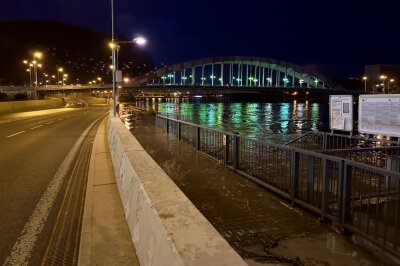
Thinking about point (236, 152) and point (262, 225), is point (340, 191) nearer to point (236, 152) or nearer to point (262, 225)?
point (262, 225)

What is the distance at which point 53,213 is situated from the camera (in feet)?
21.1

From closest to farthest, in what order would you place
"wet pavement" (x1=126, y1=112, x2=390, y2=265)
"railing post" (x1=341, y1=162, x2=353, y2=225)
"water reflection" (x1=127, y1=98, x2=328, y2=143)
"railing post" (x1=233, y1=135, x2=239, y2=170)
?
"wet pavement" (x1=126, y1=112, x2=390, y2=265)
"railing post" (x1=341, y1=162, x2=353, y2=225)
"railing post" (x1=233, y1=135, x2=239, y2=170)
"water reflection" (x1=127, y1=98, x2=328, y2=143)

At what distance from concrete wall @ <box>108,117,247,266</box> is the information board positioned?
16.1 ft

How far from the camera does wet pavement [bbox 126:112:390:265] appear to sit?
4.71 m

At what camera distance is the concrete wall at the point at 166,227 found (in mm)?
2888

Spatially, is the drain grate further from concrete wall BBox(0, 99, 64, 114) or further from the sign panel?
concrete wall BBox(0, 99, 64, 114)

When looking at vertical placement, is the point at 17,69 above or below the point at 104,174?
above

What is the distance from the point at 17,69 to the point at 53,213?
167533 millimetres

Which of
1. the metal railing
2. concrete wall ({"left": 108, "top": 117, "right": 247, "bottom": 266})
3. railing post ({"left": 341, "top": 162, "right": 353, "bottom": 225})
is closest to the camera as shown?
Result: concrete wall ({"left": 108, "top": 117, "right": 247, "bottom": 266})

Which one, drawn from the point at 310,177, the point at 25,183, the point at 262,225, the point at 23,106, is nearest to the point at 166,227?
the point at 262,225

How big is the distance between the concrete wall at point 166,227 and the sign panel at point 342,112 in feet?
18.5

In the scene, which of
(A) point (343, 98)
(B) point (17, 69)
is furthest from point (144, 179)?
(B) point (17, 69)

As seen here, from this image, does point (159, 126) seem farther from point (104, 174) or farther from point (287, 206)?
point (287, 206)

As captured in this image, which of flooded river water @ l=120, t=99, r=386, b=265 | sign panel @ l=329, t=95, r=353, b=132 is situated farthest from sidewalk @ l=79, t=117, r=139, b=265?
sign panel @ l=329, t=95, r=353, b=132
